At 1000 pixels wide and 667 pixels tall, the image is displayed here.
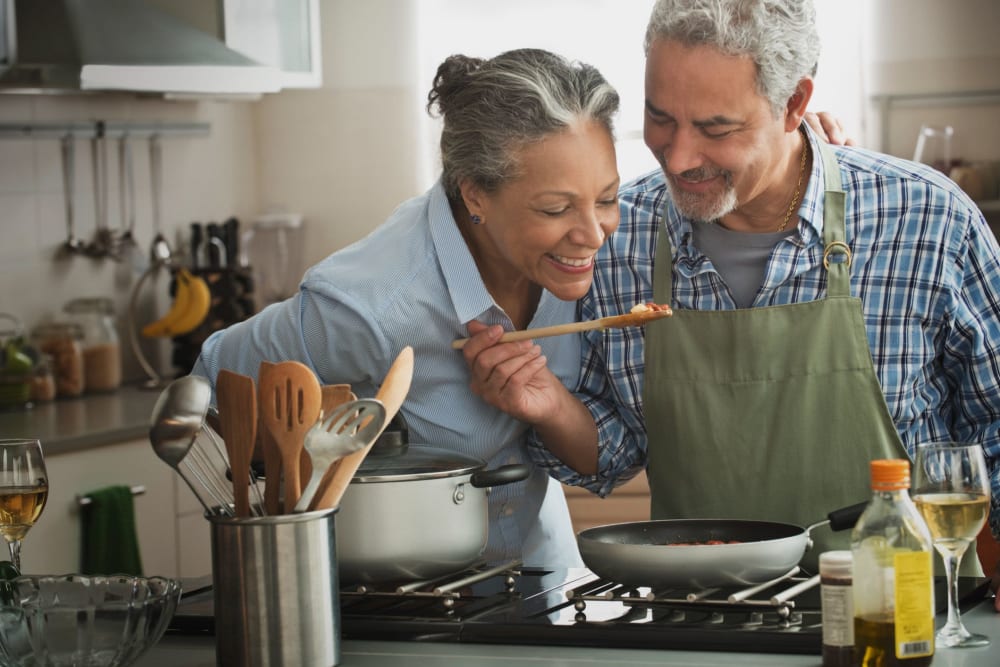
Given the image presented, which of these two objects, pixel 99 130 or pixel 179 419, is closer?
pixel 179 419

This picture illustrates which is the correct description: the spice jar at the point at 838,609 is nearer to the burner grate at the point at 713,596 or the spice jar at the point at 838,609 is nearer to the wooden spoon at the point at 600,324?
the burner grate at the point at 713,596

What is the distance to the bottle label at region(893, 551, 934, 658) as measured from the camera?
3.95 feet

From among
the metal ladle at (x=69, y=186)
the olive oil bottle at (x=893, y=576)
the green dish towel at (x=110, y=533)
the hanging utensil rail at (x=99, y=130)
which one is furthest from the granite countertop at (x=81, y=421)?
the olive oil bottle at (x=893, y=576)

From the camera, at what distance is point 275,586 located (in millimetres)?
1298

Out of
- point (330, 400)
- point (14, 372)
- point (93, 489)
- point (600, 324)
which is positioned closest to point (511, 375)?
point (600, 324)

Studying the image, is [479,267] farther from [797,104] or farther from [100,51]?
[100,51]

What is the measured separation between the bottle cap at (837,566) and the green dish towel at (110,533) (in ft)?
6.89

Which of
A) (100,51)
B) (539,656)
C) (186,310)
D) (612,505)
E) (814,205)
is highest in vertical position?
(100,51)

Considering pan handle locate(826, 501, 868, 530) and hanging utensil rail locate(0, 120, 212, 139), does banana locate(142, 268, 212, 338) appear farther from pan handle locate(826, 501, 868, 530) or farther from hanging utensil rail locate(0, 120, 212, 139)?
pan handle locate(826, 501, 868, 530)

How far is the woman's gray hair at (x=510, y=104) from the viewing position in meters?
1.80

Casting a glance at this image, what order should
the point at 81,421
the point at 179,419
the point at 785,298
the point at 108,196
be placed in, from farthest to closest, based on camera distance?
the point at 108,196 < the point at 81,421 < the point at 785,298 < the point at 179,419

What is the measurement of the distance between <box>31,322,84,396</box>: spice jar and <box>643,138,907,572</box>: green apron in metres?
2.15

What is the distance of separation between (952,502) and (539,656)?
1.38ft

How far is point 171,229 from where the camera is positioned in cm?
408
